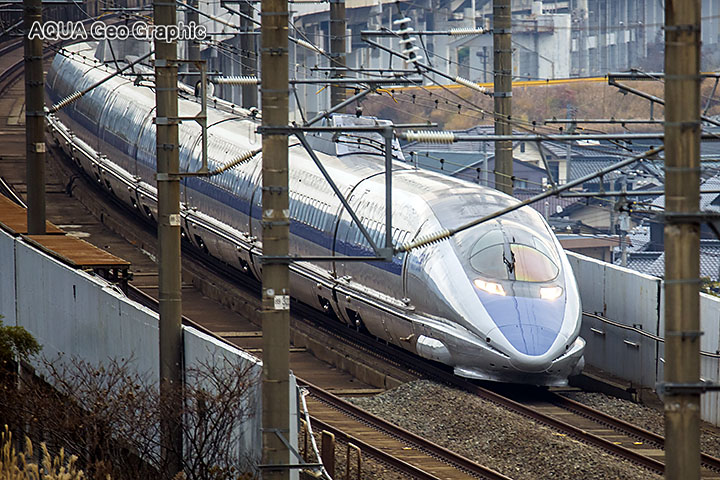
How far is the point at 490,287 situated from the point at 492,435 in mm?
2859

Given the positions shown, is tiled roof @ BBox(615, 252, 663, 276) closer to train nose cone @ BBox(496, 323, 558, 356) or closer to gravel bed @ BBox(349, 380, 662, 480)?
gravel bed @ BBox(349, 380, 662, 480)

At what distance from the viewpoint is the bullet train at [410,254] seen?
2045 centimetres

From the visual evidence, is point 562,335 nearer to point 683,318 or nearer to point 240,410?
point 240,410

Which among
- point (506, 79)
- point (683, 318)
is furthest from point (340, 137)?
point (683, 318)

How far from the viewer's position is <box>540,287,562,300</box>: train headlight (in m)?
20.9

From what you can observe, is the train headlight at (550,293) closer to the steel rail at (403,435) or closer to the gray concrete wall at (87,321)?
the steel rail at (403,435)

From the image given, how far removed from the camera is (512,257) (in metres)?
21.1

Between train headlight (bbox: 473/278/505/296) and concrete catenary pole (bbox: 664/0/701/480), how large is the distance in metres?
11.7

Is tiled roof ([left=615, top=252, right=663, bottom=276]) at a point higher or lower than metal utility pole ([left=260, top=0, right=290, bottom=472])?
lower

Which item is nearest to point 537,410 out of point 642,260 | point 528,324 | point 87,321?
point 528,324

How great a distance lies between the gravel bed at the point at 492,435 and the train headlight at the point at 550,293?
193 centimetres

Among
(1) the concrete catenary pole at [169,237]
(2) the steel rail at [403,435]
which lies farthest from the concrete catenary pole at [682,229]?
(2) the steel rail at [403,435]


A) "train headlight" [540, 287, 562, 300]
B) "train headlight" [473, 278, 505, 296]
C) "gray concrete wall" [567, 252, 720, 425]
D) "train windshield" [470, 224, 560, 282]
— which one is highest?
"train windshield" [470, 224, 560, 282]

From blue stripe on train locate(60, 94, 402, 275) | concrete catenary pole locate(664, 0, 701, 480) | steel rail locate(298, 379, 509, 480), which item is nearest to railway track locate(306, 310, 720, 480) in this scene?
blue stripe on train locate(60, 94, 402, 275)
